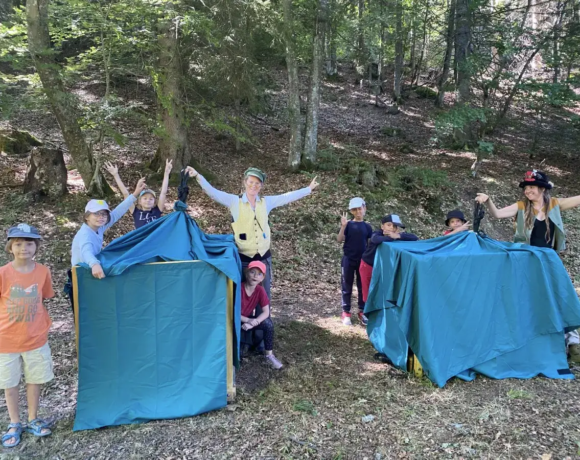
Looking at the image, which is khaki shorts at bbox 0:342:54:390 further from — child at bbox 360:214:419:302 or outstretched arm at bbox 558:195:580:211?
outstretched arm at bbox 558:195:580:211

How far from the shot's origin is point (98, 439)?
3.08 metres

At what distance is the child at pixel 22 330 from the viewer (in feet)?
9.73

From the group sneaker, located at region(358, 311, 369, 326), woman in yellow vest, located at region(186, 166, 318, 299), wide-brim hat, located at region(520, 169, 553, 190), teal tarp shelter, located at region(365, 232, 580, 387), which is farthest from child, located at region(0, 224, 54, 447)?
wide-brim hat, located at region(520, 169, 553, 190)

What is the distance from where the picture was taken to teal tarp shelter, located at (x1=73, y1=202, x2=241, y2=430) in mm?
3309

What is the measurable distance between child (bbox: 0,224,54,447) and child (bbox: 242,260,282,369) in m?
1.77

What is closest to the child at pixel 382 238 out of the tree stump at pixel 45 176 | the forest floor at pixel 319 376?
the forest floor at pixel 319 376

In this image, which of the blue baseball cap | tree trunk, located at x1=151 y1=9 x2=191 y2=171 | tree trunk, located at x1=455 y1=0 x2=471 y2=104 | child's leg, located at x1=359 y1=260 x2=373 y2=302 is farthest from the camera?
tree trunk, located at x1=455 y1=0 x2=471 y2=104

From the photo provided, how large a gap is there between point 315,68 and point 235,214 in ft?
26.0

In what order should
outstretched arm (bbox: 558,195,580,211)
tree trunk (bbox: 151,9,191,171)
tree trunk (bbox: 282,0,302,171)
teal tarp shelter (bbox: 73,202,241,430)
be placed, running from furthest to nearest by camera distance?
tree trunk (bbox: 282,0,302,171)
tree trunk (bbox: 151,9,191,171)
outstretched arm (bbox: 558,195,580,211)
teal tarp shelter (bbox: 73,202,241,430)

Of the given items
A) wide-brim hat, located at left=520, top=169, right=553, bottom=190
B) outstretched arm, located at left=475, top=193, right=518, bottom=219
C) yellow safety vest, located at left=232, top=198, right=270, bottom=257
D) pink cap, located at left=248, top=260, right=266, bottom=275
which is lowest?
pink cap, located at left=248, top=260, right=266, bottom=275

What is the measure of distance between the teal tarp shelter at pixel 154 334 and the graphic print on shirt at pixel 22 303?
295 millimetres

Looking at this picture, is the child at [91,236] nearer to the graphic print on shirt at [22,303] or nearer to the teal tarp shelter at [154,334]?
the teal tarp shelter at [154,334]

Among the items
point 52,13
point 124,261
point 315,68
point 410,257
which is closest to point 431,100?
point 315,68

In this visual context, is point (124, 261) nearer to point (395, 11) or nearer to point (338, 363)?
point (338, 363)
